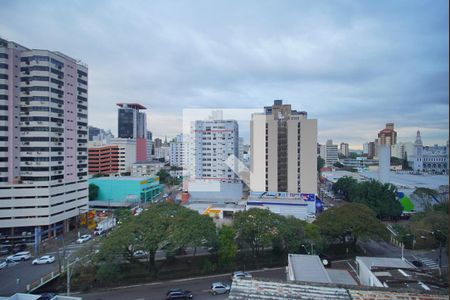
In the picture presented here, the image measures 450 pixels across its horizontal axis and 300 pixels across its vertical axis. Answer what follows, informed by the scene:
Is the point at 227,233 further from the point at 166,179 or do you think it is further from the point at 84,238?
the point at 166,179

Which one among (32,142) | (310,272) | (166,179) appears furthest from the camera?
(166,179)

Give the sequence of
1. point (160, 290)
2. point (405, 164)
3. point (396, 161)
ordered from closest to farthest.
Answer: point (160, 290)
point (405, 164)
point (396, 161)

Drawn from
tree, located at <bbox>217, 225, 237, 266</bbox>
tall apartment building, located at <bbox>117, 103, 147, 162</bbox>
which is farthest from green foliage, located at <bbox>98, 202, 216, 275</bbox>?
tall apartment building, located at <bbox>117, 103, 147, 162</bbox>

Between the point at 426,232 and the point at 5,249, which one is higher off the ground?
the point at 426,232

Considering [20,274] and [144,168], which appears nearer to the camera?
[20,274]

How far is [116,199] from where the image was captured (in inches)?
744

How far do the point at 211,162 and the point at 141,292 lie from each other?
14568 millimetres

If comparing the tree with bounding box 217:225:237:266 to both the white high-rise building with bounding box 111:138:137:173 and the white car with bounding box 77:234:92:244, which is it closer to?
the white car with bounding box 77:234:92:244

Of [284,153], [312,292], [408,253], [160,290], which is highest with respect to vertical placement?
[284,153]

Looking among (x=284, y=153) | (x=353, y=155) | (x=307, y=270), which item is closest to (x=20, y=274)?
(x=307, y=270)

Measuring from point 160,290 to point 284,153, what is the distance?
33.9 feet

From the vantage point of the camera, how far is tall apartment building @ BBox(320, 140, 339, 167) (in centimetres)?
4480

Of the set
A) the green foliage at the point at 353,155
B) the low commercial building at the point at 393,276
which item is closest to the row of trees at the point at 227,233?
the low commercial building at the point at 393,276

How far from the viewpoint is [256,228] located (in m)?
8.73
